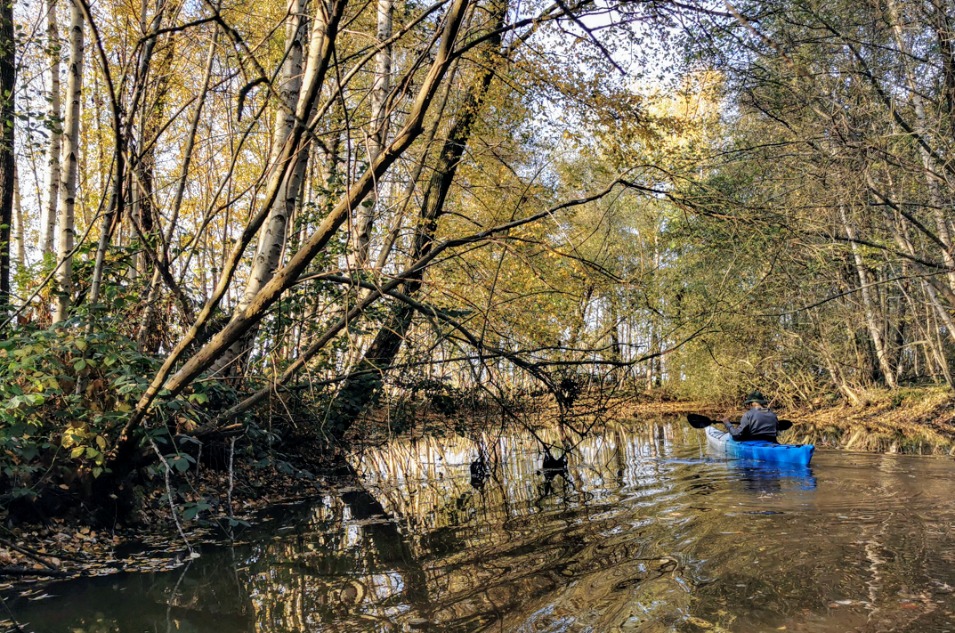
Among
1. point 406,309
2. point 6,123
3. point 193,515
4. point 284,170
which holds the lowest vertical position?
point 193,515

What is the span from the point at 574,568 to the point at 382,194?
612 cm

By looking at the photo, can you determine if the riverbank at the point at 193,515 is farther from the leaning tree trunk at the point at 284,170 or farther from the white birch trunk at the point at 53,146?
the white birch trunk at the point at 53,146

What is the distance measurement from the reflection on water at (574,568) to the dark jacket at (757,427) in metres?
3.20

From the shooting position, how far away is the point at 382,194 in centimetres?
904

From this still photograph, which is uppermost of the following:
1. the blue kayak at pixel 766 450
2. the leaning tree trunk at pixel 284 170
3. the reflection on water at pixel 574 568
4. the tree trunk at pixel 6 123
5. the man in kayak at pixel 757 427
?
the tree trunk at pixel 6 123

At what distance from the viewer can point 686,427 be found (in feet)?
56.2

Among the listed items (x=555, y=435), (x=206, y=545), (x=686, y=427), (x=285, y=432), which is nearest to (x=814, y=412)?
(x=686, y=427)

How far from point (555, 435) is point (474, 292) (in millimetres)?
6897

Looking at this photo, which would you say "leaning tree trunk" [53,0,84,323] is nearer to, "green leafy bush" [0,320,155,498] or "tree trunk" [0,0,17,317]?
"green leafy bush" [0,320,155,498]

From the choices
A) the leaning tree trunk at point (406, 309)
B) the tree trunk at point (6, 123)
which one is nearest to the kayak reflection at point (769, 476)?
the leaning tree trunk at point (406, 309)

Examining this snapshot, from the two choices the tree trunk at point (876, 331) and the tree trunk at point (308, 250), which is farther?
the tree trunk at point (876, 331)

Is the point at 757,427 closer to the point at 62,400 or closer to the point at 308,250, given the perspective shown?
the point at 308,250

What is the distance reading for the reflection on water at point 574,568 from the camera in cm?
347

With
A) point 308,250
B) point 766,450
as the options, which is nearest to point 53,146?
Answer: point 308,250
